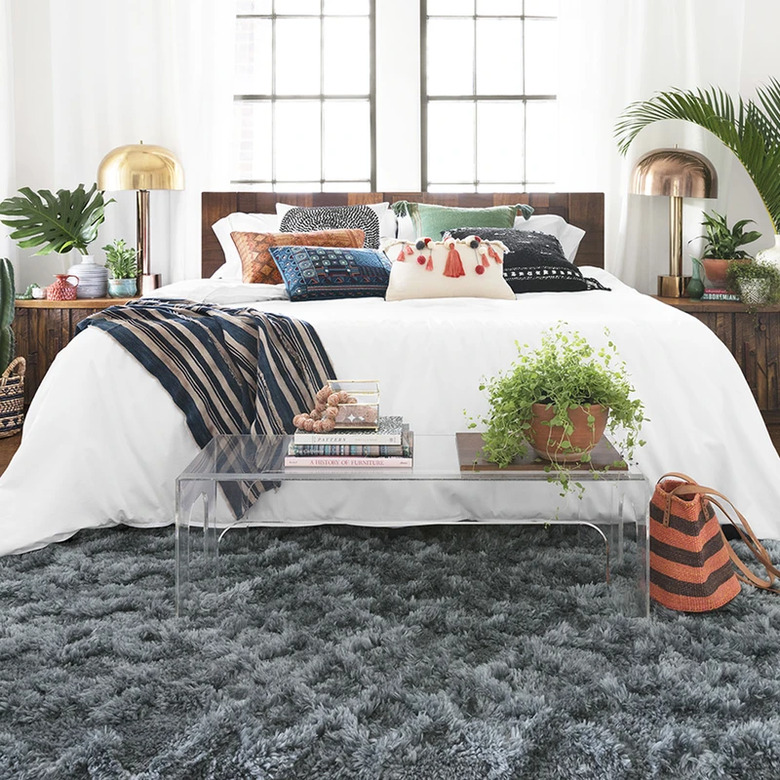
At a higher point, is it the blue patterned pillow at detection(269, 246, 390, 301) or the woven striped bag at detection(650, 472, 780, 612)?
the blue patterned pillow at detection(269, 246, 390, 301)

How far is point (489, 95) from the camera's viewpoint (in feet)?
17.2

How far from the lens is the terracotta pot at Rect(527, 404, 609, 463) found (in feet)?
7.17

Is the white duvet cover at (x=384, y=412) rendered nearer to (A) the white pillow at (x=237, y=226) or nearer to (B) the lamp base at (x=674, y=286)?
(A) the white pillow at (x=237, y=226)

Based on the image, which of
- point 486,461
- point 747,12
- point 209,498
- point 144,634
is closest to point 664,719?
point 486,461

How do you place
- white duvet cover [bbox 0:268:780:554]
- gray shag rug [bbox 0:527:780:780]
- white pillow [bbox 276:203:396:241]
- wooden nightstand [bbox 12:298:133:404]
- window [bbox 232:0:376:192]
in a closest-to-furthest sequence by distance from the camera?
gray shag rug [bbox 0:527:780:780], white duvet cover [bbox 0:268:780:554], white pillow [bbox 276:203:396:241], wooden nightstand [bbox 12:298:133:404], window [bbox 232:0:376:192]

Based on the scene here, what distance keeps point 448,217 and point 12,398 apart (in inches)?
85.7

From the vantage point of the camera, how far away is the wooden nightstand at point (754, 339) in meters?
4.46

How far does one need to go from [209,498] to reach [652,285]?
334 cm

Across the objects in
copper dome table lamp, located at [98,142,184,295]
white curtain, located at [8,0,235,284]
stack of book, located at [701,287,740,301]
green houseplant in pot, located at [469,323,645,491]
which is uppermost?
white curtain, located at [8,0,235,284]

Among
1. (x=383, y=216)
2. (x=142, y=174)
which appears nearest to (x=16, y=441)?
(x=142, y=174)

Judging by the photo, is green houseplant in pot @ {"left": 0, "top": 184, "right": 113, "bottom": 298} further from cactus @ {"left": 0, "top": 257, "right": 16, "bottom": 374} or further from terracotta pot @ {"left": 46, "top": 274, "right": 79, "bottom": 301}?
cactus @ {"left": 0, "top": 257, "right": 16, "bottom": 374}

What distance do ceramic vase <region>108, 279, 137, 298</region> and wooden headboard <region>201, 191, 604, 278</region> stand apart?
398mm

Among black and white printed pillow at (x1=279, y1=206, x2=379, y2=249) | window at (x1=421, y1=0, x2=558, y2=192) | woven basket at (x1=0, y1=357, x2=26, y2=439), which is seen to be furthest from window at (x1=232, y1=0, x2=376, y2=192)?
woven basket at (x1=0, y1=357, x2=26, y2=439)

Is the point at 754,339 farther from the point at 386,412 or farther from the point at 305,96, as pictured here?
the point at 305,96
